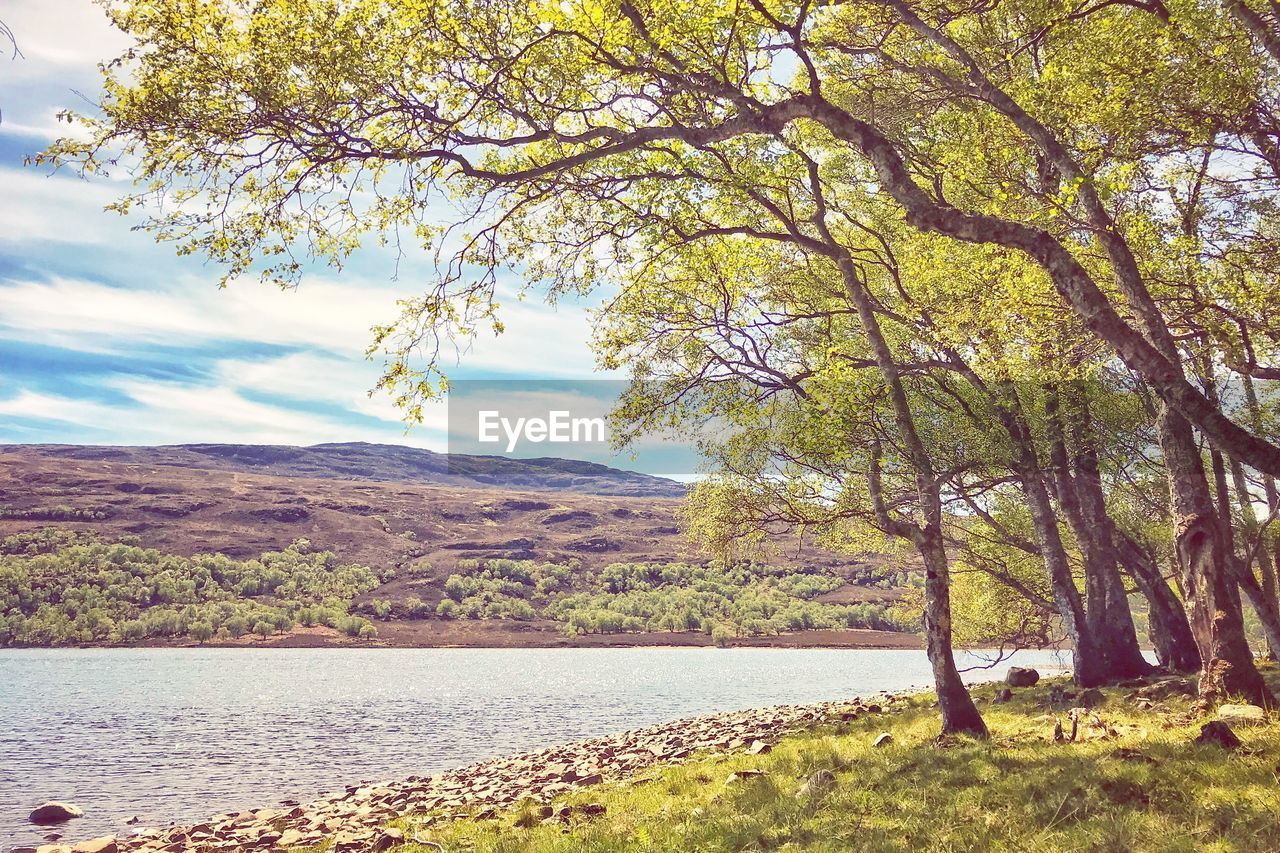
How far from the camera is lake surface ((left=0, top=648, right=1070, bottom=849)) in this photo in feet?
93.5

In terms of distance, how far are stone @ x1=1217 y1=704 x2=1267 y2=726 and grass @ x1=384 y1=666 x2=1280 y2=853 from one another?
0.22m

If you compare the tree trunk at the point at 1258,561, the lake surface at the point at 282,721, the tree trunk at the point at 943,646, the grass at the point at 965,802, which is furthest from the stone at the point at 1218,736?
the lake surface at the point at 282,721

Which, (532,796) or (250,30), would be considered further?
(532,796)

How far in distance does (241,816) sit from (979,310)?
23.4 m

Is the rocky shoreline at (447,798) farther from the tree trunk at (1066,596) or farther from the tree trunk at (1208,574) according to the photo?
the tree trunk at (1208,574)

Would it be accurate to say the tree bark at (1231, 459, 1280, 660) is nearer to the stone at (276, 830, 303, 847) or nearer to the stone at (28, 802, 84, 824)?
the stone at (276, 830, 303, 847)

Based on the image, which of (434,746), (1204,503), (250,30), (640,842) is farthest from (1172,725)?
(434,746)

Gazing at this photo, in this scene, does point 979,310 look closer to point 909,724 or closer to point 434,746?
point 909,724

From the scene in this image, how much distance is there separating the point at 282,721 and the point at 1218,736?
5137 centimetres

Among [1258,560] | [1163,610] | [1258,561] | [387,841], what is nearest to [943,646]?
[387,841]

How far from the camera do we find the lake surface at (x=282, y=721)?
1121 inches

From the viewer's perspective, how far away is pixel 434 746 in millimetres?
38688

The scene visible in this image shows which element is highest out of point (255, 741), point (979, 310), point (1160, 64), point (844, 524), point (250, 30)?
point (1160, 64)

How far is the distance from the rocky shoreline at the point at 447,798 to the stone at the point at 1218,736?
9.65 meters
